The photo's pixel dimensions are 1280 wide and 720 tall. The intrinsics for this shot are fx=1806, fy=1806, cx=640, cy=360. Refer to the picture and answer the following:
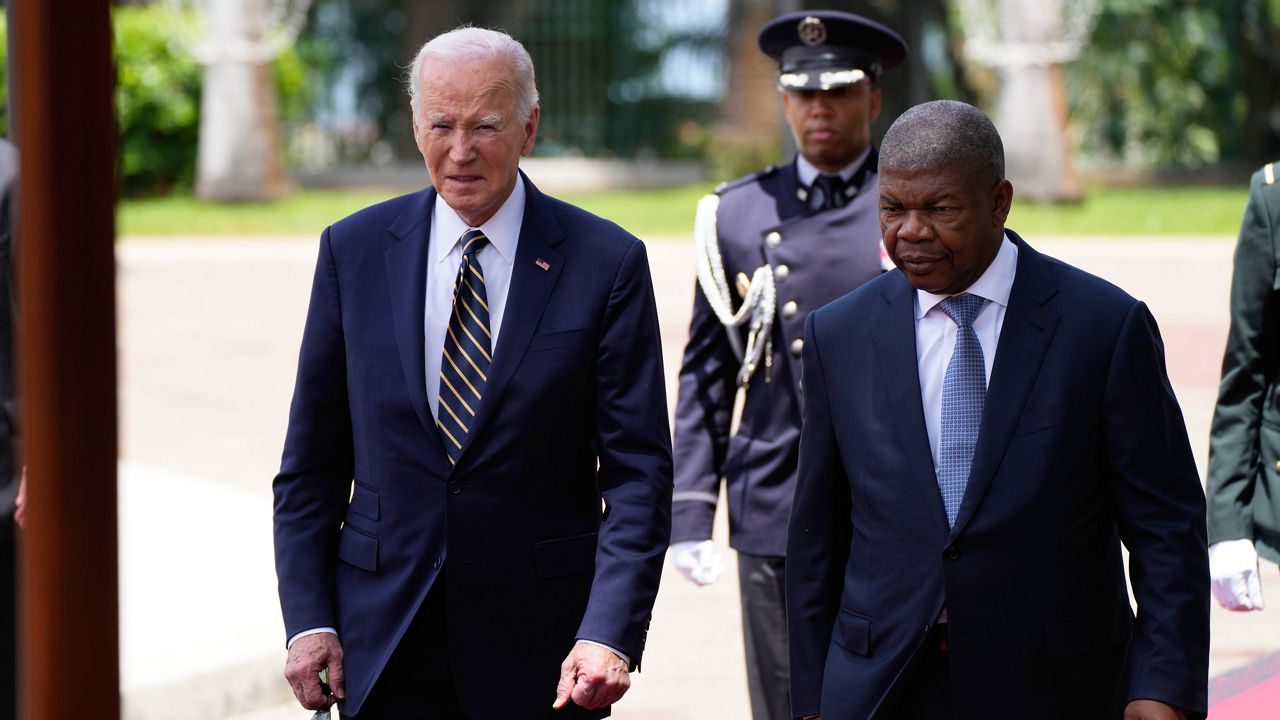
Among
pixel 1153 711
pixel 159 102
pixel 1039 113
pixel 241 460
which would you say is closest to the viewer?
pixel 1153 711

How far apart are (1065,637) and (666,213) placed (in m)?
16.3

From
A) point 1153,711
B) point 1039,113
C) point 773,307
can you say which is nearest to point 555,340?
point 1153,711

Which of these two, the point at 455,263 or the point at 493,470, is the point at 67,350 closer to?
the point at 493,470

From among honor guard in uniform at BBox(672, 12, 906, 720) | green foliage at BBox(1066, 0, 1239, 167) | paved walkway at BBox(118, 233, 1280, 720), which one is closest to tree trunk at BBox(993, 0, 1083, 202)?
paved walkway at BBox(118, 233, 1280, 720)

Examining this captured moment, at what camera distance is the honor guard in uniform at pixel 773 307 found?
409 cm

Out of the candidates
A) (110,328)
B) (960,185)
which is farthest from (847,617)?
(110,328)

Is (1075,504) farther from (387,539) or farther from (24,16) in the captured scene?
(24,16)

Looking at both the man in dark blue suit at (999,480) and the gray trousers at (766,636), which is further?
Answer: the gray trousers at (766,636)

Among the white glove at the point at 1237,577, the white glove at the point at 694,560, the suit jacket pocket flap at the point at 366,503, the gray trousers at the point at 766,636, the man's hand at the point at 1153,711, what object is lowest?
the gray trousers at the point at 766,636

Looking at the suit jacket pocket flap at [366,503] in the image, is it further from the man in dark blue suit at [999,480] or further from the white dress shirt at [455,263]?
the man in dark blue suit at [999,480]

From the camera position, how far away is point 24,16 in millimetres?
1324

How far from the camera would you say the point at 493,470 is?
2.97m

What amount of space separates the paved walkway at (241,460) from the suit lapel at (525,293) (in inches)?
24.1

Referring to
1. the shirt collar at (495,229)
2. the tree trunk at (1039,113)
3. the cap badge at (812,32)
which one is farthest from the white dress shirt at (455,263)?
the tree trunk at (1039,113)
